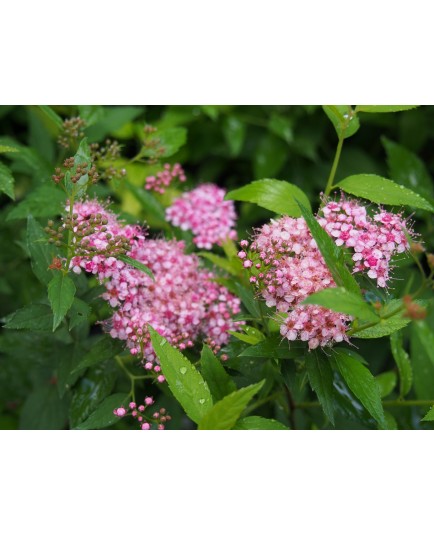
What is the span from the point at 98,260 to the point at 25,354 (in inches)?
21.8

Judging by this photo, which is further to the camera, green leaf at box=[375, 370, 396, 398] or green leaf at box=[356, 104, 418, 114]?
green leaf at box=[375, 370, 396, 398]

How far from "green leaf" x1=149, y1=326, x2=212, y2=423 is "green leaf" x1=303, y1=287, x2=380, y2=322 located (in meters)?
0.31

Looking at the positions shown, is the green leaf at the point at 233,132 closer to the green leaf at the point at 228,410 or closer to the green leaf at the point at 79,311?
the green leaf at the point at 79,311

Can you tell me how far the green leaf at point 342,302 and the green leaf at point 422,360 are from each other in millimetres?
690

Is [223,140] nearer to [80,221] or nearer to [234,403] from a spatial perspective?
[80,221]

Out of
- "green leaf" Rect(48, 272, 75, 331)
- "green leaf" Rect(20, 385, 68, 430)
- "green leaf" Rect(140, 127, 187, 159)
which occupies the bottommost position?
"green leaf" Rect(20, 385, 68, 430)

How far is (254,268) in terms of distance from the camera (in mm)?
1359

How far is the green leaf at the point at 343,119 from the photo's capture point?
1.52m

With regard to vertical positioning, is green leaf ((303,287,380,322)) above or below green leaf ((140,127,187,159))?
below

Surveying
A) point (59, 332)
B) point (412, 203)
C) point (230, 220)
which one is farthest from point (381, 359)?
point (59, 332)

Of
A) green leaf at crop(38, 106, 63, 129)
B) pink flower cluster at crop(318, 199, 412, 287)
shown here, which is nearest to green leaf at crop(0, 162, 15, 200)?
green leaf at crop(38, 106, 63, 129)

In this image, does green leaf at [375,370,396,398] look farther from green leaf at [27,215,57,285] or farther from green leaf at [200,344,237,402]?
green leaf at [27,215,57,285]

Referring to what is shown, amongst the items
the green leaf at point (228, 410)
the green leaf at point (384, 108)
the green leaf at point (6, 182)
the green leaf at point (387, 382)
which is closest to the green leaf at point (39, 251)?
the green leaf at point (6, 182)

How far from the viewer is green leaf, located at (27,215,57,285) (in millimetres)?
1481
